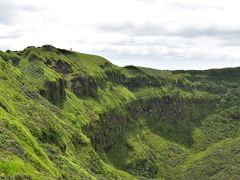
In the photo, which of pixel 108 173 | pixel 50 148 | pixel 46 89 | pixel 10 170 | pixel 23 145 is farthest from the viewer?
pixel 46 89

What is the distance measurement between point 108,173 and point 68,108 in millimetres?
54776

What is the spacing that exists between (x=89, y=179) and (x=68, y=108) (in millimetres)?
98574

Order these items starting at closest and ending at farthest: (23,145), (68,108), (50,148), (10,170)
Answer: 1. (10,170)
2. (23,145)
3. (50,148)
4. (68,108)

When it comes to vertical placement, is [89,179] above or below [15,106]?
below

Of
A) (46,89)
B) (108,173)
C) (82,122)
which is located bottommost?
(108,173)

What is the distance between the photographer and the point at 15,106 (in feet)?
343

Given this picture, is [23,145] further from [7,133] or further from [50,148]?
[50,148]

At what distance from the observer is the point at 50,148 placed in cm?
10238

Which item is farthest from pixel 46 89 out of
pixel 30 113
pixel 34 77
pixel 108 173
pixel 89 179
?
pixel 89 179

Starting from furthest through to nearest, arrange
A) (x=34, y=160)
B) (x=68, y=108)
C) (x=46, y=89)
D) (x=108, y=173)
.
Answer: (x=68, y=108) → (x=46, y=89) → (x=108, y=173) → (x=34, y=160)

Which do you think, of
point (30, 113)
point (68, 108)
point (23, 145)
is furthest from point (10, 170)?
point (68, 108)

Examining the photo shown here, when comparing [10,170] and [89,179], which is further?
[89,179]

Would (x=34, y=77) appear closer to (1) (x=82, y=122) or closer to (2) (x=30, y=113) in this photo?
(1) (x=82, y=122)

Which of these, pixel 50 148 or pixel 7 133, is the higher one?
pixel 7 133
